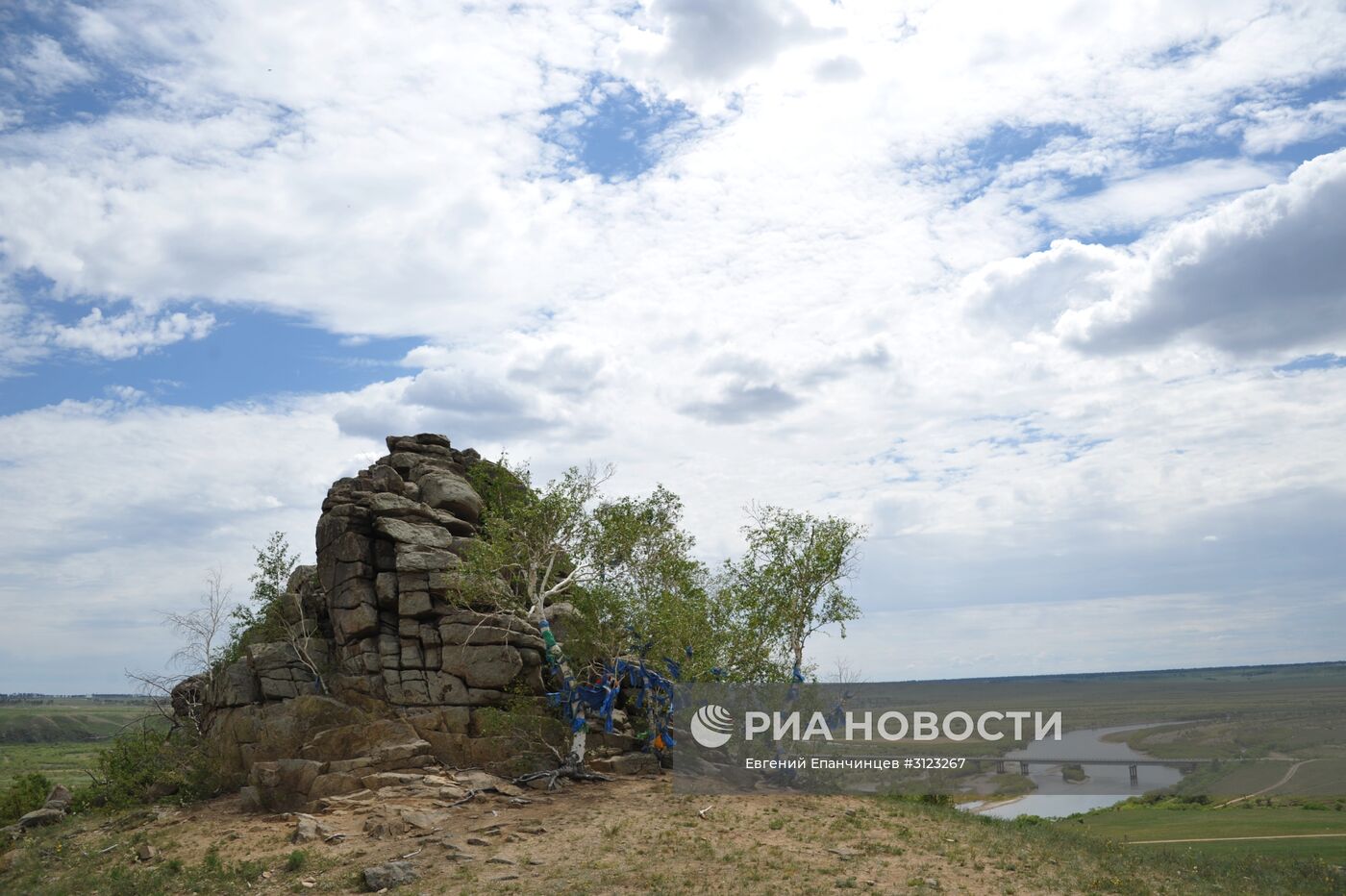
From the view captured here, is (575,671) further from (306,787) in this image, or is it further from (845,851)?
(845,851)

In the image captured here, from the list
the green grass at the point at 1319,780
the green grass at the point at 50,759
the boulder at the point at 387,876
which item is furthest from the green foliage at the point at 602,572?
the green grass at the point at 1319,780

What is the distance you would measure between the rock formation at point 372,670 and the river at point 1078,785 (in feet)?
144

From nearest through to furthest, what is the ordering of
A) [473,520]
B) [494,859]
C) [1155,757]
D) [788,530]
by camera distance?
[494,859], [788,530], [473,520], [1155,757]

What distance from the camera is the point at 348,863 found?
27.9 m

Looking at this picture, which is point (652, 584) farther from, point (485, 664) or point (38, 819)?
point (38, 819)

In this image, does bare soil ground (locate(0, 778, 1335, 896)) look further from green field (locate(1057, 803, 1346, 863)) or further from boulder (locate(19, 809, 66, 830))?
green field (locate(1057, 803, 1346, 863))

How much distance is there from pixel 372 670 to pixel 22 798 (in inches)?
792

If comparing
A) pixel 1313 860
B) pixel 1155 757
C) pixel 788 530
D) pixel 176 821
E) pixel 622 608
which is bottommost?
pixel 1155 757

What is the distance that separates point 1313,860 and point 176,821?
47268 mm

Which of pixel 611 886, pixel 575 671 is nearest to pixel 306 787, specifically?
→ pixel 575 671

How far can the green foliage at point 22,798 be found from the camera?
4416 centimetres

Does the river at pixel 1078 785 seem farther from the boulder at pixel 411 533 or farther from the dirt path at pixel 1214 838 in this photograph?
the boulder at pixel 411 533

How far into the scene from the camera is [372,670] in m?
40.4

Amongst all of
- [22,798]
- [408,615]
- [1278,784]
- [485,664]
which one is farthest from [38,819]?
[1278,784]
